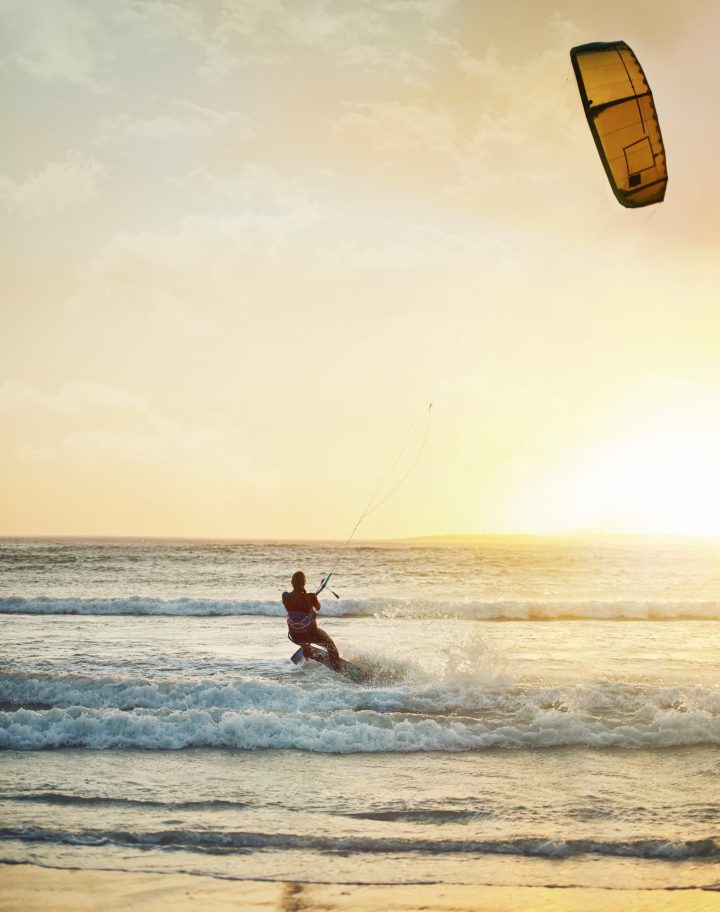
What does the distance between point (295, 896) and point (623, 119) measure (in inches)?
357

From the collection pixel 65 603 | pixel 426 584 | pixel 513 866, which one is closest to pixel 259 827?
pixel 513 866

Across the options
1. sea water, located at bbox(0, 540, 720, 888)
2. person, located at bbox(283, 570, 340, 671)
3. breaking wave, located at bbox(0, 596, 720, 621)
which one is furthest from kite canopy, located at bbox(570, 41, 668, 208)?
breaking wave, located at bbox(0, 596, 720, 621)

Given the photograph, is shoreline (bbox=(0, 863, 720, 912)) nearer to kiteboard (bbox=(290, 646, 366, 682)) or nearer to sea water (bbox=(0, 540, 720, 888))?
sea water (bbox=(0, 540, 720, 888))

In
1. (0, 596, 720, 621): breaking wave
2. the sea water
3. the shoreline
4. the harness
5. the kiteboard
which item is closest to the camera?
the shoreline

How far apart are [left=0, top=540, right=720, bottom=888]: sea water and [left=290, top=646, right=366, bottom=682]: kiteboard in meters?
0.18

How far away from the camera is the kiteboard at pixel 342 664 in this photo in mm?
11172

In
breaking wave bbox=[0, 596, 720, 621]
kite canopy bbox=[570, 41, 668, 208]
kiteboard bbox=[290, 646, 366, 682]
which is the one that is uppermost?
kite canopy bbox=[570, 41, 668, 208]

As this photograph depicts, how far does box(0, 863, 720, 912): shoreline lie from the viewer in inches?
175

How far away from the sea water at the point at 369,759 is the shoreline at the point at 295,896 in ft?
0.44

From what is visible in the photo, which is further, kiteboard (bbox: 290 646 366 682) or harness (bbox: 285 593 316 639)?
harness (bbox: 285 593 316 639)

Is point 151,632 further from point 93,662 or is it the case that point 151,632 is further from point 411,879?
point 411,879

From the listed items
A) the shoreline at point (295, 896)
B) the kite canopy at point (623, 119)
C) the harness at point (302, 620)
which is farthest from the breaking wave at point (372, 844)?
the kite canopy at point (623, 119)

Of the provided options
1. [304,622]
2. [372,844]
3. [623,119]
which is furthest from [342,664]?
[623,119]

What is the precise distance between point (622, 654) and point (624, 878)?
384 inches
